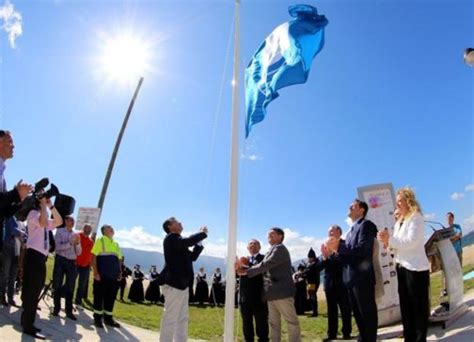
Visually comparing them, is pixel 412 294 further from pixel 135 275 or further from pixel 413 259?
pixel 135 275

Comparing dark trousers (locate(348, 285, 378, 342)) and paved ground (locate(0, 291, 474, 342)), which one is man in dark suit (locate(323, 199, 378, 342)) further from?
paved ground (locate(0, 291, 474, 342))

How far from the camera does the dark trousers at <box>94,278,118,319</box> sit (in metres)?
7.26

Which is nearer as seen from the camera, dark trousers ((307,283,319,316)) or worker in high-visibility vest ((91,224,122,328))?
worker in high-visibility vest ((91,224,122,328))

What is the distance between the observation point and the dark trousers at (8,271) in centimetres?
704

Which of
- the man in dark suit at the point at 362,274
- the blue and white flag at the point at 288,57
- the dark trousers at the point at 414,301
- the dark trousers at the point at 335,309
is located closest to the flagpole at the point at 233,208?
the blue and white flag at the point at 288,57

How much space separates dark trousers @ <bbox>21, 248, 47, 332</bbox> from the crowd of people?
0.01m

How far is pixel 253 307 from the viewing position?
6.66 meters

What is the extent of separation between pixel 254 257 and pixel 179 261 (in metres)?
1.81

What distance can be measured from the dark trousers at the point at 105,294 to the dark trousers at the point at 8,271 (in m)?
1.48

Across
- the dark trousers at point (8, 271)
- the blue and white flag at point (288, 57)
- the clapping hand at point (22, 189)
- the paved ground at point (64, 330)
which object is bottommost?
the paved ground at point (64, 330)

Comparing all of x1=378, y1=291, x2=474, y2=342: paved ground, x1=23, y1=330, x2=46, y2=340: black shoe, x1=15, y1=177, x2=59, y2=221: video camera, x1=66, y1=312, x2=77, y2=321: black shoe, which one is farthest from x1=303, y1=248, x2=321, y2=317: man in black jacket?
x1=15, y1=177, x2=59, y2=221: video camera

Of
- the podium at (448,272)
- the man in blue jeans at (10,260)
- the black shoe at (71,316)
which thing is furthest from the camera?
the black shoe at (71,316)

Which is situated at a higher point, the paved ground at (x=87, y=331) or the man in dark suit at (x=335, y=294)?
the man in dark suit at (x=335, y=294)

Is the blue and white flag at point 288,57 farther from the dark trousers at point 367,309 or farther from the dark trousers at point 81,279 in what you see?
the dark trousers at point 81,279
